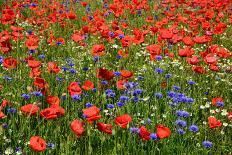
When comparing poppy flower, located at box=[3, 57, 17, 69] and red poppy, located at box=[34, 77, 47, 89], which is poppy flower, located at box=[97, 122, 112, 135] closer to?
red poppy, located at box=[34, 77, 47, 89]

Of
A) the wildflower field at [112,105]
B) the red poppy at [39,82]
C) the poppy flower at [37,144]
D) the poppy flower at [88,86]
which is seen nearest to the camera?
the poppy flower at [37,144]

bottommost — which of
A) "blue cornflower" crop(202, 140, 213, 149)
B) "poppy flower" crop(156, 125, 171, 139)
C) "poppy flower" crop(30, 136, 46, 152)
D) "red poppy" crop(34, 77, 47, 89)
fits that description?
"blue cornflower" crop(202, 140, 213, 149)

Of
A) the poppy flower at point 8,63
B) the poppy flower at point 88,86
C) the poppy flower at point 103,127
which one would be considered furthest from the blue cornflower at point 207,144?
the poppy flower at point 8,63

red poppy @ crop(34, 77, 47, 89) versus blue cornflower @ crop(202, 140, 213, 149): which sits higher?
red poppy @ crop(34, 77, 47, 89)

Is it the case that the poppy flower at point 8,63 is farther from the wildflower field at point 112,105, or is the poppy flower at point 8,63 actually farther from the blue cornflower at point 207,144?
the blue cornflower at point 207,144

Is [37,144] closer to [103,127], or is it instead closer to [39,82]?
[103,127]

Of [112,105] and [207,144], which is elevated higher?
[112,105]

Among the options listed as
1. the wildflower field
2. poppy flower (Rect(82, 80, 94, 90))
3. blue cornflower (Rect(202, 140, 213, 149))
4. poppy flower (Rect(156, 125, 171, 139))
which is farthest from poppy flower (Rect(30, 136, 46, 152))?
blue cornflower (Rect(202, 140, 213, 149))

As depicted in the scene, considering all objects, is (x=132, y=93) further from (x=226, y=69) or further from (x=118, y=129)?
(x=226, y=69)

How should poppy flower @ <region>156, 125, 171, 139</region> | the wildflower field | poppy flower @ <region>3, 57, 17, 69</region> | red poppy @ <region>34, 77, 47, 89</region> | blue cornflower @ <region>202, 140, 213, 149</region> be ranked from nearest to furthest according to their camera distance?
poppy flower @ <region>156, 125, 171, 139</region> → the wildflower field → blue cornflower @ <region>202, 140, 213, 149</region> → red poppy @ <region>34, 77, 47, 89</region> → poppy flower @ <region>3, 57, 17, 69</region>

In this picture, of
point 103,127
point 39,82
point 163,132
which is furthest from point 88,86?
point 163,132

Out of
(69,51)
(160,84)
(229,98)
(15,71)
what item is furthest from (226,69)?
(15,71)

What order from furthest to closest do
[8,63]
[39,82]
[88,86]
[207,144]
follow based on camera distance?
[8,63], [88,86], [39,82], [207,144]

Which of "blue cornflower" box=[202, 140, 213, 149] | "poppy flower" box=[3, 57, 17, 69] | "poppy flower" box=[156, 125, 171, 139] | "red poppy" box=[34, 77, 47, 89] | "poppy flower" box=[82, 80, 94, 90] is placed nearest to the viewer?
"poppy flower" box=[156, 125, 171, 139]
